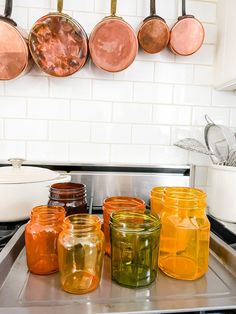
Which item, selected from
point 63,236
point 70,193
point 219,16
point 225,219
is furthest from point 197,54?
point 63,236

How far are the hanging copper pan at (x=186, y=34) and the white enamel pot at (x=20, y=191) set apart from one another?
2.14ft

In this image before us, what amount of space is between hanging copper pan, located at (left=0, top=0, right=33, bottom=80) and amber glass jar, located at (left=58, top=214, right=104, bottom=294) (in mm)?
622

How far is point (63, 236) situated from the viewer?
0.52 m

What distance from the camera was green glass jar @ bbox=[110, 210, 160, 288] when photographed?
51cm

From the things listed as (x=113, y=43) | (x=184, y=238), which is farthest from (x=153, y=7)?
(x=184, y=238)

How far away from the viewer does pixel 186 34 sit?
968mm

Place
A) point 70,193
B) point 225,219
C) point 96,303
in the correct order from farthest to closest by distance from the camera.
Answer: point 225,219 → point 70,193 → point 96,303

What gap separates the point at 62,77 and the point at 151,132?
388mm

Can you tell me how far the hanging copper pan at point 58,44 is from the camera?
0.89m

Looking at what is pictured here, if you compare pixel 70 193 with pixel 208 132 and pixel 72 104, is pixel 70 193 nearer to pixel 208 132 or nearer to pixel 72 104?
pixel 72 104

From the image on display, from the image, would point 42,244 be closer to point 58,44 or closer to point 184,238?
→ point 184,238

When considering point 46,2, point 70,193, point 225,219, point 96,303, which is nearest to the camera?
point 96,303

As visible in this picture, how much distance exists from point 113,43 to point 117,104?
0.71 feet

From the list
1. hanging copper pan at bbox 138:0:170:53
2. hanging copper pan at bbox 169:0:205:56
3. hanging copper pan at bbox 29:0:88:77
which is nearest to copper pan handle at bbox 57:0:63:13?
hanging copper pan at bbox 29:0:88:77
